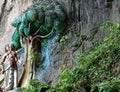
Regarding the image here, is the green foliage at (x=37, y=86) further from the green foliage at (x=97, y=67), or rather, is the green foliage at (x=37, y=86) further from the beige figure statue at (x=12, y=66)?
the beige figure statue at (x=12, y=66)

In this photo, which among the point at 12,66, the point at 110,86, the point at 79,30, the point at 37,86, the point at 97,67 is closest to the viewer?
the point at 110,86

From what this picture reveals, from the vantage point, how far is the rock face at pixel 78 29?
9.17 metres

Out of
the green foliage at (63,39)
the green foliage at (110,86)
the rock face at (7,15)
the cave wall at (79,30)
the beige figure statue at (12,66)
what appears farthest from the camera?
the rock face at (7,15)

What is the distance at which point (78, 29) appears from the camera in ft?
32.0

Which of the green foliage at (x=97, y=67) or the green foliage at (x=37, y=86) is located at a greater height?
the green foliage at (x=97, y=67)

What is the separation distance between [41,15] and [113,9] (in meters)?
2.04

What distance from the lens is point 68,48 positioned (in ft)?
31.9

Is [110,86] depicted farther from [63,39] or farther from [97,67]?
[63,39]

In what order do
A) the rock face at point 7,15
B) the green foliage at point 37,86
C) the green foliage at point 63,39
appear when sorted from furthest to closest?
the rock face at point 7,15 → the green foliage at point 63,39 → the green foliage at point 37,86

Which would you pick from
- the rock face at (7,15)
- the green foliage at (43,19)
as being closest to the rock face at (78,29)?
the green foliage at (43,19)

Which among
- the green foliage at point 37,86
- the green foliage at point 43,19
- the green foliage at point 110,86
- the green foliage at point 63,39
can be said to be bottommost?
the green foliage at point 37,86

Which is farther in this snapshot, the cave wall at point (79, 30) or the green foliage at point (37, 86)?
the cave wall at point (79, 30)

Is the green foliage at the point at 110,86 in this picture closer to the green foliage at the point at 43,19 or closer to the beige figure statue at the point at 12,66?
the green foliage at the point at 43,19

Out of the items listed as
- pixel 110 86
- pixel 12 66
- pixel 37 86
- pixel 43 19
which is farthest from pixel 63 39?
pixel 110 86
